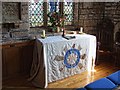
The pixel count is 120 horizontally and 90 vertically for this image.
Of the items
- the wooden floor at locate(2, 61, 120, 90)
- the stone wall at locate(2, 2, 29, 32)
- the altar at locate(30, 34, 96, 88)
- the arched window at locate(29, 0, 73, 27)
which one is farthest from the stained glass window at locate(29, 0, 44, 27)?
the wooden floor at locate(2, 61, 120, 90)

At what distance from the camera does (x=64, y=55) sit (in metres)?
3.97

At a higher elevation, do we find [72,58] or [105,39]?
[105,39]

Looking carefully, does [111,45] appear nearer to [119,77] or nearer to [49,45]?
[49,45]

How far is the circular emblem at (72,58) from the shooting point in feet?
13.2

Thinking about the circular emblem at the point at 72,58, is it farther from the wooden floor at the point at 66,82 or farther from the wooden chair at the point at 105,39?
the wooden chair at the point at 105,39

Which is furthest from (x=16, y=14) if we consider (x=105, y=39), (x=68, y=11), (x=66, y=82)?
(x=105, y=39)

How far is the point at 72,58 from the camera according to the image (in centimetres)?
411

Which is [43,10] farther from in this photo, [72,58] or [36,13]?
[72,58]

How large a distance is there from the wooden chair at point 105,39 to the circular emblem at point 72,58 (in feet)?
3.40

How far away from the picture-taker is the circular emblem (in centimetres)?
403

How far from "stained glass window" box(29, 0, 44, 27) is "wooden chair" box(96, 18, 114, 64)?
1481mm

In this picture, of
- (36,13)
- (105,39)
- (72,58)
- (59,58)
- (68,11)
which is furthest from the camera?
(105,39)

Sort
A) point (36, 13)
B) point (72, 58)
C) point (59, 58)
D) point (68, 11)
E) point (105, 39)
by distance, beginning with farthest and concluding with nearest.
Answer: point (105, 39), point (68, 11), point (36, 13), point (72, 58), point (59, 58)

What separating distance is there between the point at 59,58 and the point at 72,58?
330 millimetres
